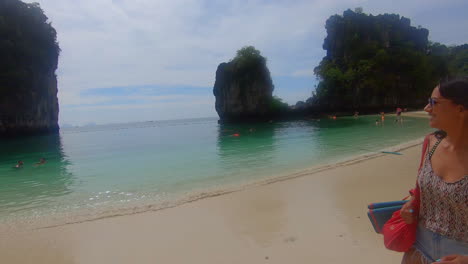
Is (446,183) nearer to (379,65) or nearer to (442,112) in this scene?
(442,112)

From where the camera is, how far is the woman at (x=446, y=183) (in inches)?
53.8

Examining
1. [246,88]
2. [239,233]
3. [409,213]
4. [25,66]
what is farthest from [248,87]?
[409,213]

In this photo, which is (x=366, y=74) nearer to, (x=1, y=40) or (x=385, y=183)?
(x=385, y=183)

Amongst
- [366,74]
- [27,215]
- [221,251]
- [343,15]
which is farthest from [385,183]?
[343,15]

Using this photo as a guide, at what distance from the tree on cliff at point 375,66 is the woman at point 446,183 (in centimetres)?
6074

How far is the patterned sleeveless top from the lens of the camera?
1354 millimetres

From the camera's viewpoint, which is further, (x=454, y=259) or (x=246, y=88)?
(x=246, y=88)

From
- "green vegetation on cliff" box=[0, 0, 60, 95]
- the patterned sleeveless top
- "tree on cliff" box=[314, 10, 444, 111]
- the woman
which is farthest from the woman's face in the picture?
"tree on cliff" box=[314, 10, 444, 111]

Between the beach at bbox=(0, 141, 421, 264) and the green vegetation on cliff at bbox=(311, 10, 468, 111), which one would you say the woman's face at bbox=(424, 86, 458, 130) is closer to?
the beach at bbox=(0, 141, 421, 264)

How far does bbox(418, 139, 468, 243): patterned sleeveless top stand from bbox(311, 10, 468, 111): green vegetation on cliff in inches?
2384

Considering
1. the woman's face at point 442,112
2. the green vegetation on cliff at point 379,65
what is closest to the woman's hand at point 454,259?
the woman's face at point 442,112

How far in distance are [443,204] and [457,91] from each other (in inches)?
22.8

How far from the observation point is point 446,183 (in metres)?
1.38

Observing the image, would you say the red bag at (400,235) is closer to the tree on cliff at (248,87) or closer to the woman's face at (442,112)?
the woman's face at (442,112)
